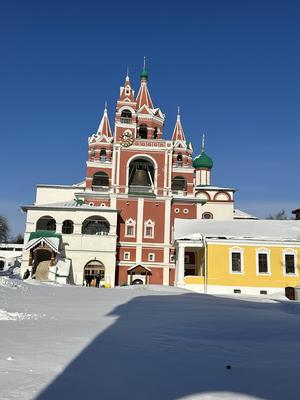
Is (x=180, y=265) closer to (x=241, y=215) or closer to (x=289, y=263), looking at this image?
(x=289, y=263)

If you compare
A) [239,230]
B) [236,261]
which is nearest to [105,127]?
[239,230]

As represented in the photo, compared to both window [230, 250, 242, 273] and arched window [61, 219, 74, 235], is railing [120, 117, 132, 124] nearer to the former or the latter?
arched window [61, 219, 74, 235]

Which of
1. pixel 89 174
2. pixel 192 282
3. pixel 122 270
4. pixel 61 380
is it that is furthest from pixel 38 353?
pixel 89 174

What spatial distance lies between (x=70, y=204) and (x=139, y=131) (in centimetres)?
1045

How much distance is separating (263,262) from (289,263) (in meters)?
1.65

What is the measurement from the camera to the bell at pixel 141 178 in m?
41.9

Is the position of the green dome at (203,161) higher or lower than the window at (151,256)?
higher

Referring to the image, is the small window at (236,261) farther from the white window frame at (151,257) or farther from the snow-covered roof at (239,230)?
the white window frame at (151,257)

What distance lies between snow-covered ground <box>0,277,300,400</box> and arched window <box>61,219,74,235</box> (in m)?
27.9

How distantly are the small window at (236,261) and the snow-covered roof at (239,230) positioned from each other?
1057mm

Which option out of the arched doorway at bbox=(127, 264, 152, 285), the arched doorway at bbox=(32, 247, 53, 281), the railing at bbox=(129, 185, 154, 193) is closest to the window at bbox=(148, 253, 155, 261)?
the arched doorway at bbox=(127, 264, 152, 285)

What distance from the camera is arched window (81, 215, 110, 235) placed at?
3728 cm

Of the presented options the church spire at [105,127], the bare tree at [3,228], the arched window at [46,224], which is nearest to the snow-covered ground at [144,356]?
the arched window at [46,224]

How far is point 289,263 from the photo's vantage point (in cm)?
2675
